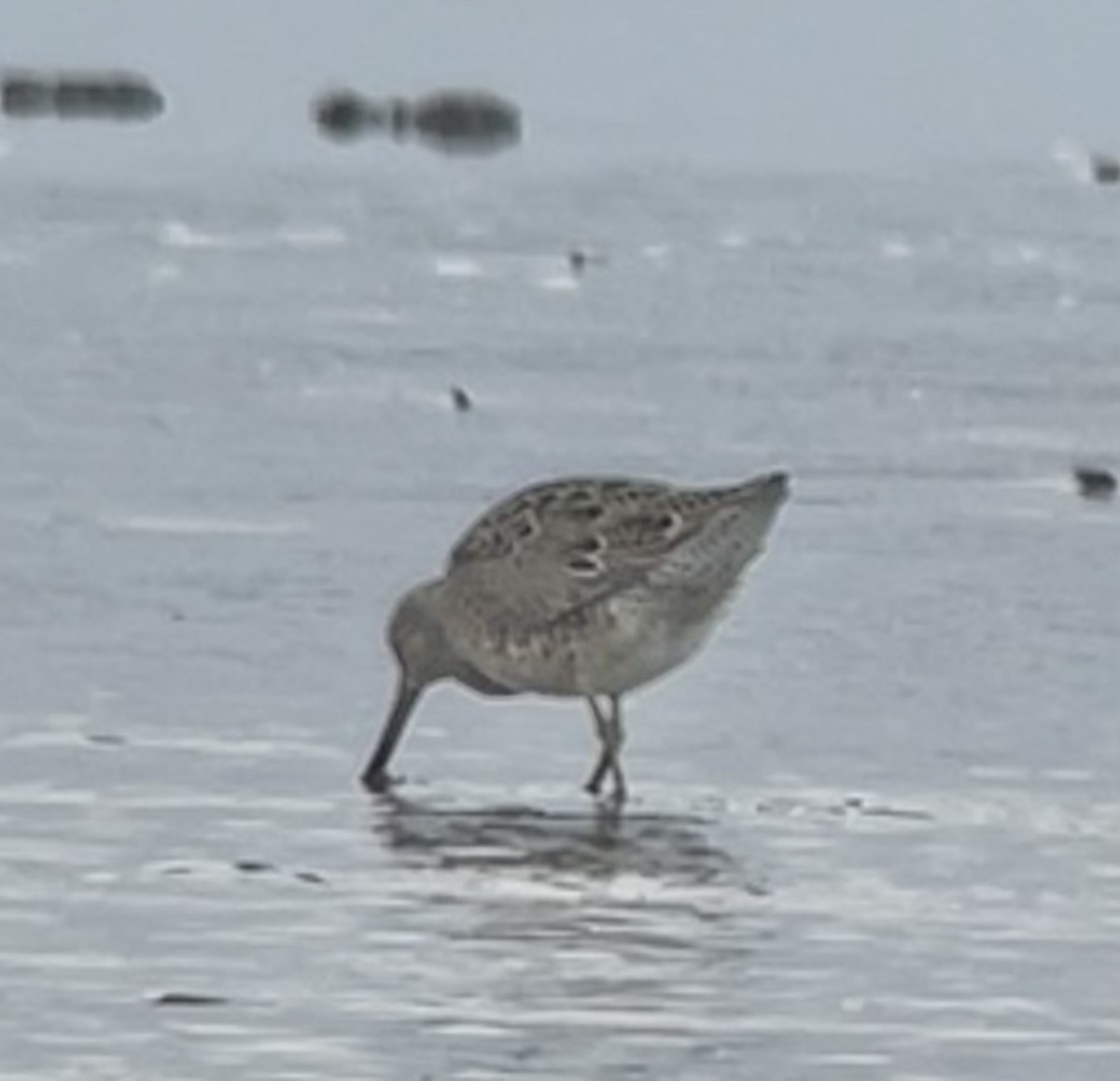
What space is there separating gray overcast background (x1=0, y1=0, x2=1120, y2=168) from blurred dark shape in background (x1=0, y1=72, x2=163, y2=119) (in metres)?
0.38

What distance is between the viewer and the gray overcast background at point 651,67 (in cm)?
4734

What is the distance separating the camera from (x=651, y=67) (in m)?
61.7

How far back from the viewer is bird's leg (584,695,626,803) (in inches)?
577

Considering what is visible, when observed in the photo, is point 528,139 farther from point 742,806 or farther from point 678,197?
point 742,806

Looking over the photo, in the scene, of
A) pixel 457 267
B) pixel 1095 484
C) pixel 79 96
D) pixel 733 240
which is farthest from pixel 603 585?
pixel 79 96

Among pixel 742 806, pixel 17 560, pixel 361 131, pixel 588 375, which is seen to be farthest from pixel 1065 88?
pixel 742 806

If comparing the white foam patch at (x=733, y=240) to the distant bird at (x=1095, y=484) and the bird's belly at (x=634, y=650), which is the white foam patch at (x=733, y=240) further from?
the bird's belly at (x=634, y=650)

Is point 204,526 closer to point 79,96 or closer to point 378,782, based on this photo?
point 378,782

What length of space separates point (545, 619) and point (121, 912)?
2893mm

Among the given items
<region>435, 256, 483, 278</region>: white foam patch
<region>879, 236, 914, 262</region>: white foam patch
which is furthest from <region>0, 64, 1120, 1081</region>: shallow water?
<region>879, 236, 914, 262</region>: white foam patch

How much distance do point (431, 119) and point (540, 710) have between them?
1323 inches

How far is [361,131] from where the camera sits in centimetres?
4850

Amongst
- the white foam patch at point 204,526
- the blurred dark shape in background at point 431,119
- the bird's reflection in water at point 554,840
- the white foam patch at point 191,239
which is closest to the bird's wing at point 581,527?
the bird's reflection in water at point 554,840

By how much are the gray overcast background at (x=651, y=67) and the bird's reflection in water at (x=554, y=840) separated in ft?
90.3
